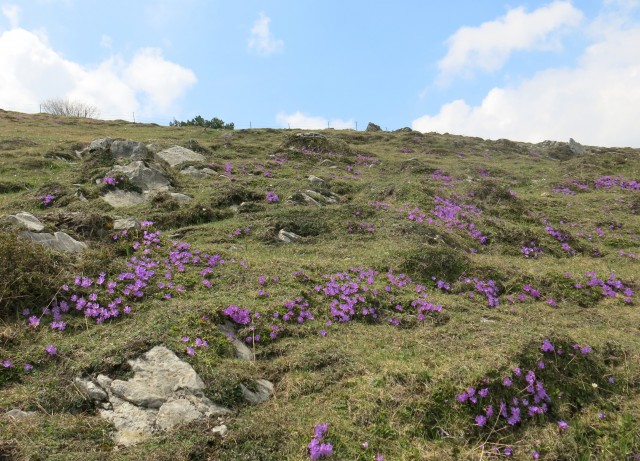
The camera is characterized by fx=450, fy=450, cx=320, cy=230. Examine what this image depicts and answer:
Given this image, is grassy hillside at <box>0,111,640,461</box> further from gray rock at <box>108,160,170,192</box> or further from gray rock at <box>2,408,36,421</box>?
gray rock at <box>108,160,170,192</box>

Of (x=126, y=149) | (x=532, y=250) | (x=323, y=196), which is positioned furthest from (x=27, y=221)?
(x=532, y=250)

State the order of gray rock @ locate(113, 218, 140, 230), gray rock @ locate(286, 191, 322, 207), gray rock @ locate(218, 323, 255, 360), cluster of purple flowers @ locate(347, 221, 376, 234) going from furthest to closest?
gray rock @ locate(286, 191, 322, 207), cluster of purple flowers @ locate(347, 221, 376, 234), gray rock @ locate(113, 218, 140, 230), gray rock @ locate(218, 323, 255, 360)

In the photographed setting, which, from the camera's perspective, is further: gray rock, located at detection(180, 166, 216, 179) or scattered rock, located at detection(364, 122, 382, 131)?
scattered rock, located at detection(364, 122, 382, 131)

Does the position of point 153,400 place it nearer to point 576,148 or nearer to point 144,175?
point 144,175

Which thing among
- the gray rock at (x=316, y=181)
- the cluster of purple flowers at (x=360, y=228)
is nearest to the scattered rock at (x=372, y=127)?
the gray rock at (x=316, y=181)

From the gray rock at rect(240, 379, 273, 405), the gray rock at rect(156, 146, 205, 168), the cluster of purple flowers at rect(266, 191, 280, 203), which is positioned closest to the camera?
the gray rock at rect(240, 379, 273, 405)

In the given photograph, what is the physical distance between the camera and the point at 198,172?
1744 centimetres

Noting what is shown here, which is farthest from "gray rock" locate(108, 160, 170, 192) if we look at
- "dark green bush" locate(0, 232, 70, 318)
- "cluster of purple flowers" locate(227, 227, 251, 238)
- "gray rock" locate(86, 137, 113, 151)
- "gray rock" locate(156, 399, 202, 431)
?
"gray rock" locate(156, 399, 202, 431)

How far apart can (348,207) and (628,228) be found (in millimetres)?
10074

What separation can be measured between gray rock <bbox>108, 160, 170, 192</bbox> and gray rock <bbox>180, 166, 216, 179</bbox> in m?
1.91

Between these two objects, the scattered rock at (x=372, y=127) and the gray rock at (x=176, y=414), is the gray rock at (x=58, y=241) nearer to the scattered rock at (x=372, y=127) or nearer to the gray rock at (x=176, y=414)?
the gray rock at (x=176, y=414)

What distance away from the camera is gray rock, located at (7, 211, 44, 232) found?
798 centimetres

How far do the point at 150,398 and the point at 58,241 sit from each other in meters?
4.62

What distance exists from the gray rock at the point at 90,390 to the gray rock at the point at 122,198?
9.22 metres
